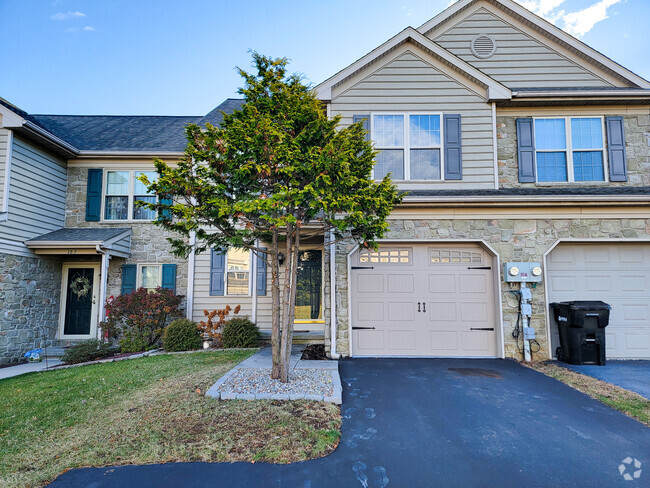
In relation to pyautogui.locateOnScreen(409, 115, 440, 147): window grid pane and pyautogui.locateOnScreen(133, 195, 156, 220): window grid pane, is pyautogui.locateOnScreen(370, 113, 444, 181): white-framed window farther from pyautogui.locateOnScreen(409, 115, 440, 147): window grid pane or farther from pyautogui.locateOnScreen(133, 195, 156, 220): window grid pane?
pyautogui.locateOnScreen(133, 195, 156, 220): window grid pane

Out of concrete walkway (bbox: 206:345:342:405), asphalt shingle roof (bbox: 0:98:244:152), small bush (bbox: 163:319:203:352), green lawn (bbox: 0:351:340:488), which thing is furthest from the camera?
asphalt shingle roof (bbox: 0:98:244:152)

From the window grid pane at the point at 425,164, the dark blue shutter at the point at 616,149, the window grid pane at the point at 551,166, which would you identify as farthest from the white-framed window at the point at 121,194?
the dark blue shutter at the point at 616,149

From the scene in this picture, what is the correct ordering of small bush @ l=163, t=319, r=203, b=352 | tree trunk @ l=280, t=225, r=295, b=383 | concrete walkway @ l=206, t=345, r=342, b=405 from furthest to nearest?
small bush @ l=163, t=319, r=203, b=352
tree trunk @ l=280, t=225, r=295, b=383
concrete walkway @ l=206, t=345, r=342, b=405

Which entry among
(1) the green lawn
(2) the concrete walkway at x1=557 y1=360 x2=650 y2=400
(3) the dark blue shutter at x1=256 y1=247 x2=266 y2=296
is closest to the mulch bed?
(1) the green lawn

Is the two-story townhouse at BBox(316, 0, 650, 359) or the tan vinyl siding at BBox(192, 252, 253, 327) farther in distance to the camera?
the tan vinyl siding at BBox(192, 252, 253, 327)

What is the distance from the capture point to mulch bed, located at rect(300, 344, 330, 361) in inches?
241

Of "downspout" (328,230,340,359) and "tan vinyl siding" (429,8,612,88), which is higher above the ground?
"tan vinyl siding" (429,8,612,88)

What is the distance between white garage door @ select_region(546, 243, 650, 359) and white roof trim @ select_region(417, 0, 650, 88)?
3.78 metres

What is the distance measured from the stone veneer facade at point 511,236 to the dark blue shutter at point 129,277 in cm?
597

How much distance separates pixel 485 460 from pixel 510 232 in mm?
4647

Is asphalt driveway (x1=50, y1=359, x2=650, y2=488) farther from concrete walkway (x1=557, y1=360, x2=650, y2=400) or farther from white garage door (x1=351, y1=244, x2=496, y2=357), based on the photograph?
white garage door (x1=351, y1=244, x2=496, y2=357)

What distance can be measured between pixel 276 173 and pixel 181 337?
523 centimetres

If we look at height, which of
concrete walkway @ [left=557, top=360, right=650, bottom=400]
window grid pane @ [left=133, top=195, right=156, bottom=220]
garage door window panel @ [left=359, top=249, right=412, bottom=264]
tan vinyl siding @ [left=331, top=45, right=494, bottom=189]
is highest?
tan vinyl siding @ [left=331, top=45, right=494, bottom=189]

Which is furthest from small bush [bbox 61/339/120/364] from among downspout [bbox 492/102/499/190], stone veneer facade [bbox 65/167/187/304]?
downspout [bbox 492/102/499/190]
